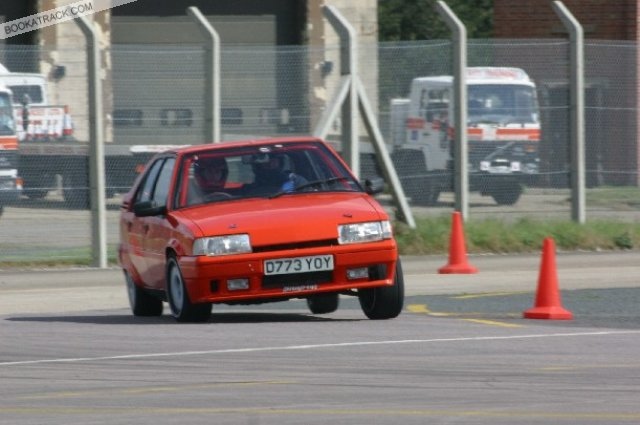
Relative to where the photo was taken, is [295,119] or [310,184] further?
[295,119]

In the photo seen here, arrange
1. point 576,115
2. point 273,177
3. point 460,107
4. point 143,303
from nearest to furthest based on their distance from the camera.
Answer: point 273,177 → point 143,303 → point 460,107 → point 576,115

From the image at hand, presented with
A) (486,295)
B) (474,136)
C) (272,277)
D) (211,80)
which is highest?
(211,80)

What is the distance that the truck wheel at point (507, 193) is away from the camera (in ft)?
70.5

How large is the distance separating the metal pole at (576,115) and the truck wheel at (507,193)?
2.51ft

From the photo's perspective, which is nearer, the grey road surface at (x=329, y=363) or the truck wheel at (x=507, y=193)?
the grey road surface at (x=329, y=363)

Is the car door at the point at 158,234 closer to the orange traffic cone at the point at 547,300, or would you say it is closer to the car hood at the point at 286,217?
the car hood at the point at 286,217

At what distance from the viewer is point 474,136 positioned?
21.4 metres

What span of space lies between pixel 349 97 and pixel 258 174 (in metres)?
7.36

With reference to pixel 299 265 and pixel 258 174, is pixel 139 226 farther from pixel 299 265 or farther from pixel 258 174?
pixel 299 265

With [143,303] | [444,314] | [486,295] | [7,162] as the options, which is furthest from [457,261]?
[7,162]

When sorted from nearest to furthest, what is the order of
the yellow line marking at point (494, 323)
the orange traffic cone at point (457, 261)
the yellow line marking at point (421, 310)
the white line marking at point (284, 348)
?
the white line marking at point (284, 348) → the yellow line marking at point (494, 323) → the yellow line marking at point (421, 310) → the orange traffic cone at point (457, 261)

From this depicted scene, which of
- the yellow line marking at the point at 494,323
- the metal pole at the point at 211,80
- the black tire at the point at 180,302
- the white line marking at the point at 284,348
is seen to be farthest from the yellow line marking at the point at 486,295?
the metal pole at the point at 211,80

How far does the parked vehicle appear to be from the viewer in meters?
19.0

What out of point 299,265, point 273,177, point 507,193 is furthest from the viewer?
point 507,193
